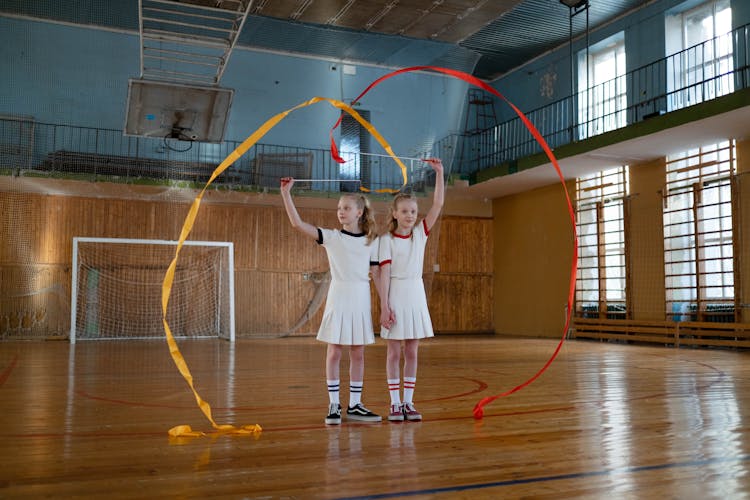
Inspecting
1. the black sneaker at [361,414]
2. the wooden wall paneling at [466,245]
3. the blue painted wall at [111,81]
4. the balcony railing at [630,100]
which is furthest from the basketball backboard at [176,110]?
the black sneaker at [361,414]

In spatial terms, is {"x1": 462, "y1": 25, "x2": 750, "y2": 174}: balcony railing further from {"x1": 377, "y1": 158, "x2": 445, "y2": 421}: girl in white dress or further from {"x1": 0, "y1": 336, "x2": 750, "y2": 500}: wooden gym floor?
{"x1": 377, "y1": 158, "x2": 445, "y2": 421}: girl in white dress

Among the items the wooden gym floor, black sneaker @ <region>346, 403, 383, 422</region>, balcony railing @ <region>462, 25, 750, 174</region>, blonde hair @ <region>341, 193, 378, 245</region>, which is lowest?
the wooden gym floor

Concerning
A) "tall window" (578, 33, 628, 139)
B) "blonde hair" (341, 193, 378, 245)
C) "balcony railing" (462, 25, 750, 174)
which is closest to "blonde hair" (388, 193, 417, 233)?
"blonde hair" (341, 193, 378, 245)

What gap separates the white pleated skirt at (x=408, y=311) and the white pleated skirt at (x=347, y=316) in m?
0.13

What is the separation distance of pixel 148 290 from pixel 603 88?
1044 cm

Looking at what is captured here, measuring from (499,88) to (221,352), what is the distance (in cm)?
1128

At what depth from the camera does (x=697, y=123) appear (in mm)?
10609

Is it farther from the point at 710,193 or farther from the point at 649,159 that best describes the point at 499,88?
the point at 710,193

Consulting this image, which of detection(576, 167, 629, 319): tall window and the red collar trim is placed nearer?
the red collar trim

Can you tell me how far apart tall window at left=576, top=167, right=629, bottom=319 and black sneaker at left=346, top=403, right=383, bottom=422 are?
10495 millimetres

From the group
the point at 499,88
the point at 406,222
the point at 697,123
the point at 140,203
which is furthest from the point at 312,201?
the point at 406,222

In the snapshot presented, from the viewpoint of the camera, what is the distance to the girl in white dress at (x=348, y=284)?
3.69 m

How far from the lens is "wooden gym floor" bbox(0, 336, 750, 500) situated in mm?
2359

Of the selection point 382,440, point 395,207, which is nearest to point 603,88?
point 395,207
